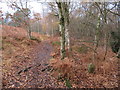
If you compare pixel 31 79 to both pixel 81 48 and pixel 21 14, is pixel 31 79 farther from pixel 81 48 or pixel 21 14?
pixel 21 14

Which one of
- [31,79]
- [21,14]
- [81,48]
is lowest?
[31,79]

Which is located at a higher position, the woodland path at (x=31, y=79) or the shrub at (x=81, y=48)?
the shrub at (x=81, y=48)

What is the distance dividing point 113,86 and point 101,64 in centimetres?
128

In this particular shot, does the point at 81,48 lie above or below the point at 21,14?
below

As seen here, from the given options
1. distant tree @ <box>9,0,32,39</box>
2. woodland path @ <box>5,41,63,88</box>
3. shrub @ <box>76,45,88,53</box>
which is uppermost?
distant tree @ <box>9,0,32,39</box>

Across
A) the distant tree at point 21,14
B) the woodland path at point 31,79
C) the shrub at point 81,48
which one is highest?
the distant tree at point 21,14

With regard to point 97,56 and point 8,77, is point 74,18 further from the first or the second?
point 8,77

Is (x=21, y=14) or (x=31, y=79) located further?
(x=21, y=14)

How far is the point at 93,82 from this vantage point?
12.2 feet

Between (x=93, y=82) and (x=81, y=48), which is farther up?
(x=81, y=48)

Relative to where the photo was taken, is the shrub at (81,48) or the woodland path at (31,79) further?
the shrub at (81,48)

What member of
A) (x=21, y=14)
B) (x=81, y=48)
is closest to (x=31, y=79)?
(x=81, y=48)

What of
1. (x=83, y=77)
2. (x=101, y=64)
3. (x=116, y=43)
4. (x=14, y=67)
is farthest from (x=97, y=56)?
(x=14, y=67)

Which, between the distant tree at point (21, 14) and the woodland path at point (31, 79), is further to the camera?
the distant tree at point (21, 14)
